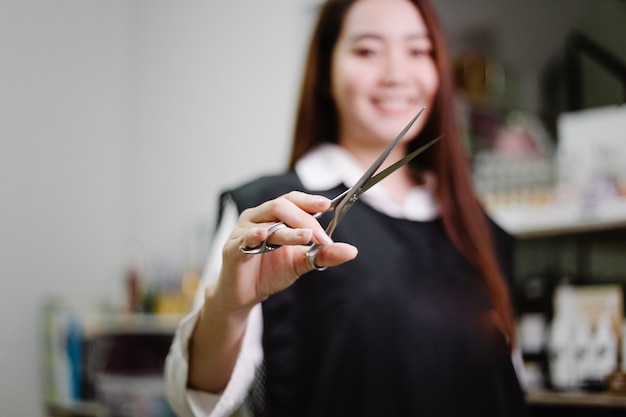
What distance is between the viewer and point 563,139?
1.14 metres

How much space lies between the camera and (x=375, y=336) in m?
0.70

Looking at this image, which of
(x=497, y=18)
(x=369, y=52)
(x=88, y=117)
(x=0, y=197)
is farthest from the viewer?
(x=88, y=117)

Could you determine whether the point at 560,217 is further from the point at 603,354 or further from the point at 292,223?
the point at 292,223

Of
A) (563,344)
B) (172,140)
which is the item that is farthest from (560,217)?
(172,140)

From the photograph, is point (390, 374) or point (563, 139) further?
point (563, 139)

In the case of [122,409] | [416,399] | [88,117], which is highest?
[88,117]

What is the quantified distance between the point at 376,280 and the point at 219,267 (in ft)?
0.57

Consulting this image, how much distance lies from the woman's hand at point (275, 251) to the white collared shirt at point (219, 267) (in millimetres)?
110

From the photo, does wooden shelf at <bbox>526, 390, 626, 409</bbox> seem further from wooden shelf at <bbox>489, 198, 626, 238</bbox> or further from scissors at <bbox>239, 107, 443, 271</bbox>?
scissors at <bbox>239, 107, 443, 271</bbox>

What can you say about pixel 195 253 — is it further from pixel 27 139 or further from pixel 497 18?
pixel 497 18

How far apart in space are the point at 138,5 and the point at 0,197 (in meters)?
1.14

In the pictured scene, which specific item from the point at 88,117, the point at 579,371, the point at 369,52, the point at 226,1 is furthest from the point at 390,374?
the point at 226,1

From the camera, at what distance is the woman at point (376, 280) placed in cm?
66

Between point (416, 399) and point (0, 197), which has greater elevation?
point (0, 197)
